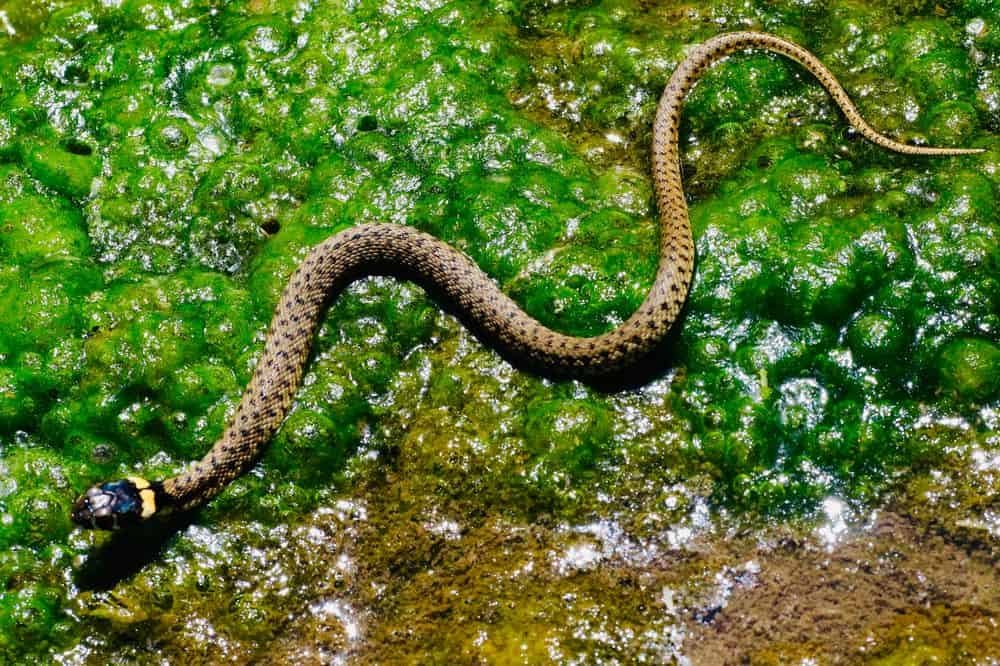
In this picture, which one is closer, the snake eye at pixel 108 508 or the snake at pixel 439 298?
the snake eye at pixel 108 508

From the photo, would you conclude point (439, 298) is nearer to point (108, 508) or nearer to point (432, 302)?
point (432, 302)

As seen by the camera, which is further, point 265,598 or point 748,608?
point 265,598

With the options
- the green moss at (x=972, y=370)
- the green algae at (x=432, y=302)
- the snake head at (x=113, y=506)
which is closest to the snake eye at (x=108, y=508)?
the snake head at (x=113, y=506)

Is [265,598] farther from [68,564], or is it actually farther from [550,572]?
[550,572]

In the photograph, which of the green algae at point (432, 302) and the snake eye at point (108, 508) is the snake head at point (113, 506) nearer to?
the snake eye at point (108, 508)

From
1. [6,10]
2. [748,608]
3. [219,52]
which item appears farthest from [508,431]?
[6,10]

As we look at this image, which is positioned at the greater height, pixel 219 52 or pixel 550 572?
pixel 219 52

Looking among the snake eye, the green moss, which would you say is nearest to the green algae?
the green moss

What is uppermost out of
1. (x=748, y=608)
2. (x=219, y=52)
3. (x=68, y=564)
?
(x=219, y=52)

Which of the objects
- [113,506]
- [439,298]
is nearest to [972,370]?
[439,298]

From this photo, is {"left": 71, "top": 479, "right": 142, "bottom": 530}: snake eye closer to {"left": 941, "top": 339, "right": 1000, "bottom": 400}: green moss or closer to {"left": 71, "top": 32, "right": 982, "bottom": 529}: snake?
{"left": 71, "top": 32, "right": 982, "bottom": 529}: snake
